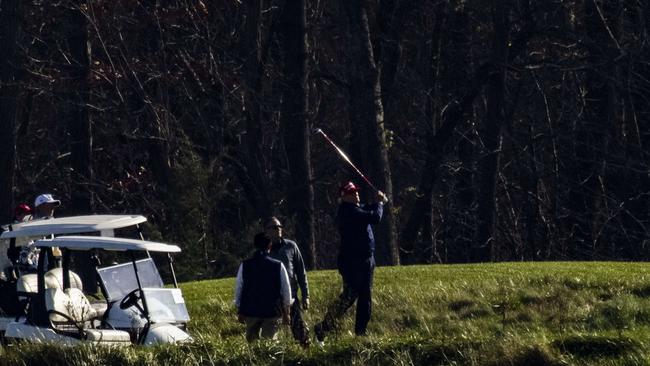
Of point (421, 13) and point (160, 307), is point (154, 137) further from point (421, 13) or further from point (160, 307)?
point (160, 307)

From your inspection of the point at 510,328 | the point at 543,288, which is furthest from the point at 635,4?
the point at 510,328

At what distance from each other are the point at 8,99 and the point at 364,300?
1474cm

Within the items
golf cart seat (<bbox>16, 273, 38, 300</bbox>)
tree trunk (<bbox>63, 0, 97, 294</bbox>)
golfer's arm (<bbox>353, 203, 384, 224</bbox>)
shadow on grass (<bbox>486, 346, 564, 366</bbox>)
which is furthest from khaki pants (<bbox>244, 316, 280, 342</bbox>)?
tree trunk (<bbox>63, 0, 97, 294</bbox>)

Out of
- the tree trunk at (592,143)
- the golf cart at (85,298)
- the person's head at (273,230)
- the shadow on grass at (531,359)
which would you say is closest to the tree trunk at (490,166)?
the tree trunk at (592,143)

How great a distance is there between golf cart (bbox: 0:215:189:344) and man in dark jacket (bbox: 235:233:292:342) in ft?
2.49

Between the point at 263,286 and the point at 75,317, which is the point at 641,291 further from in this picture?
the point at 75,317

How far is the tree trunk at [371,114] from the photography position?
3084cm

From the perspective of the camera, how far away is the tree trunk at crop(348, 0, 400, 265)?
101 feet

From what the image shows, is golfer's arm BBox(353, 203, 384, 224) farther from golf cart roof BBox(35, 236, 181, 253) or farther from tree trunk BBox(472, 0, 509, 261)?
tree trunk BBox(472, 0, 509, 261)

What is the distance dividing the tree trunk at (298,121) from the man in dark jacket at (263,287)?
57.0 ft

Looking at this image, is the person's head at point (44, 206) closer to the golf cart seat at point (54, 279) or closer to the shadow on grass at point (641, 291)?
the golf cart seat at point (54, 279)

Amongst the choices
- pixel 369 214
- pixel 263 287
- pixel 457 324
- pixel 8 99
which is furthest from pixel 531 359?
pixel 8 99

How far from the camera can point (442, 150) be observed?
37.0m

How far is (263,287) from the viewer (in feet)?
52.9
